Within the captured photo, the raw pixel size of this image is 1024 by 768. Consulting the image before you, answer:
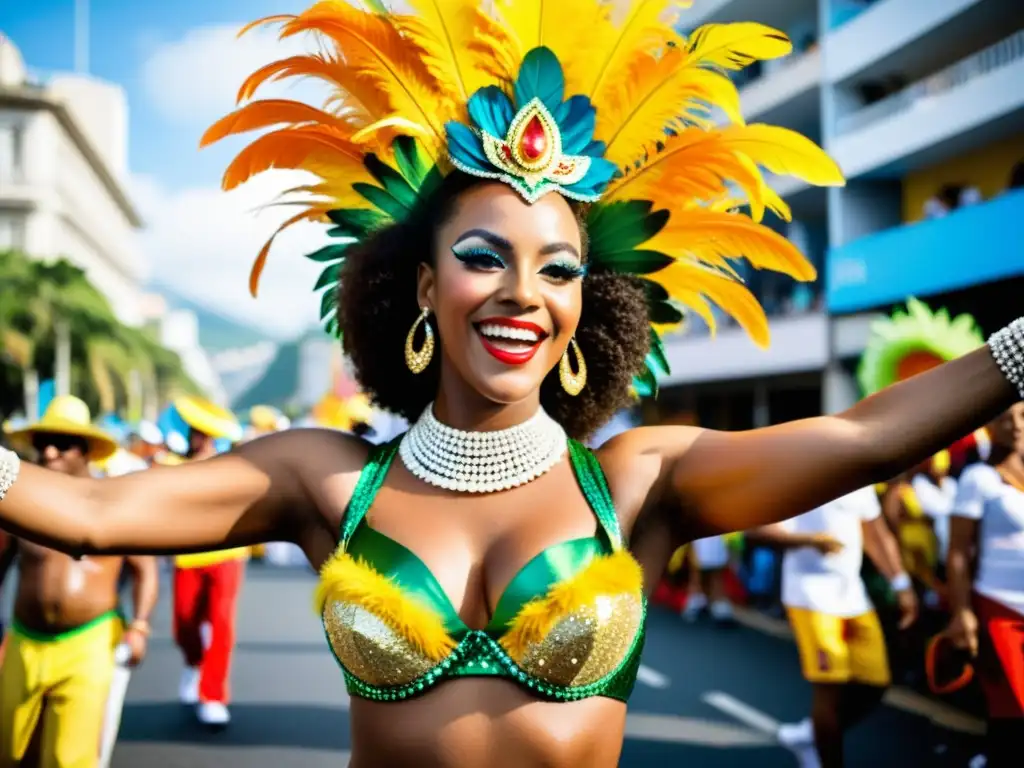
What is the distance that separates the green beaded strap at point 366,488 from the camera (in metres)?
2.36

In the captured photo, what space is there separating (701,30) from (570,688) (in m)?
1.46

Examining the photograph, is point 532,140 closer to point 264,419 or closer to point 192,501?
point 192,501

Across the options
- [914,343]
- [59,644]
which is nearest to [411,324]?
[59,644]

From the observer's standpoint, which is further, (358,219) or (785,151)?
(358,219)

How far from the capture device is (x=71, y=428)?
4.85m

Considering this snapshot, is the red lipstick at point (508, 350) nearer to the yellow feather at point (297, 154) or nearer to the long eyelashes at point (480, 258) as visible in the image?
the long eyelashes at point (480, 258)

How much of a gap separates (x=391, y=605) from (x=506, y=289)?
26.9 inches

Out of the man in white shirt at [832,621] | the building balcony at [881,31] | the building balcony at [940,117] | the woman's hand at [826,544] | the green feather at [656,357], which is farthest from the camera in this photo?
the building balcony at [881,31]

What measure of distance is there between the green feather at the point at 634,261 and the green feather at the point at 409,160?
0.46 metres

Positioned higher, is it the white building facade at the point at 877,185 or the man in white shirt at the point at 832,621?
the white building facade at the point at 877,185

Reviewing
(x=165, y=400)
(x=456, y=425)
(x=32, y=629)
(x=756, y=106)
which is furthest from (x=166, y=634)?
(x=165, y=400)

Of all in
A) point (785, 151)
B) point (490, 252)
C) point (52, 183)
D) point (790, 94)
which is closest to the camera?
point (490, 252)

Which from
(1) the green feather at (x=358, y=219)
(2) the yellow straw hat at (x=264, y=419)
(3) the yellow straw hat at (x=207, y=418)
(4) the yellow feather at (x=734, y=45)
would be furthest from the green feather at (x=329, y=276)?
(2) the yellow straw hat at (x=264, y=419)

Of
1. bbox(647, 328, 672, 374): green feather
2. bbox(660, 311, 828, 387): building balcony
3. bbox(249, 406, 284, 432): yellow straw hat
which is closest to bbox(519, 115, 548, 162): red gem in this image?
bbox(647, 328, 672, 374): green feather
